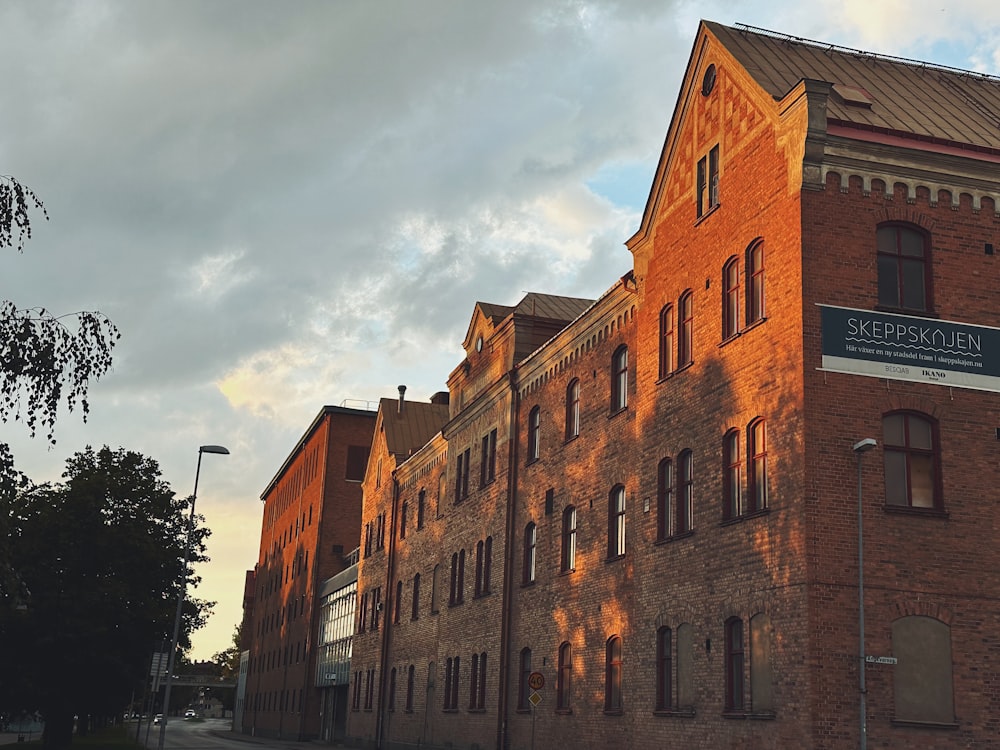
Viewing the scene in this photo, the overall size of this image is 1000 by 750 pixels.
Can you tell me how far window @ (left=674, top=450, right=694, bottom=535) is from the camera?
2417 cm

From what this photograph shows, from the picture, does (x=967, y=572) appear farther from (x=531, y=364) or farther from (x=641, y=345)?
(x=531, y=364)

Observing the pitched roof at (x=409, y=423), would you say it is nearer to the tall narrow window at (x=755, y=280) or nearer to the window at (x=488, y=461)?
the window at (x=488, y=461)

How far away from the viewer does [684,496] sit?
80.1 feet

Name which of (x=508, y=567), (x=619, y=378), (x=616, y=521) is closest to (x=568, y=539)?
(x=616, y=521)

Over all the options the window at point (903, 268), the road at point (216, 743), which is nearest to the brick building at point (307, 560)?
the road at point (216, 743)

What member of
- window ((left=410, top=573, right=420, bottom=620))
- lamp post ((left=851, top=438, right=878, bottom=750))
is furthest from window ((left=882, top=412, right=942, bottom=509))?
window ((left=410, top=573, right=420, bottom=620))

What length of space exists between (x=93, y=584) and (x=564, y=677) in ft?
67.0

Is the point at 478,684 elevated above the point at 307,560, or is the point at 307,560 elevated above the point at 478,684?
the point at 307,560

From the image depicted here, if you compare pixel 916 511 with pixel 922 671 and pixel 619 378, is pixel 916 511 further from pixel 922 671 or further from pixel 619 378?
pixel 619 378

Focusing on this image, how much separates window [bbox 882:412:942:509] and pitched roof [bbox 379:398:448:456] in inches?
1388

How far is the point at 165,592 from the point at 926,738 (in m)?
35.2

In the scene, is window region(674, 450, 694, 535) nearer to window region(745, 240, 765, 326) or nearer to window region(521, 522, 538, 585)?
window region(745, 240, 765, 326)

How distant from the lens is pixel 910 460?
20.3m

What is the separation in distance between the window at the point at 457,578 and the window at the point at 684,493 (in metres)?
18.1
